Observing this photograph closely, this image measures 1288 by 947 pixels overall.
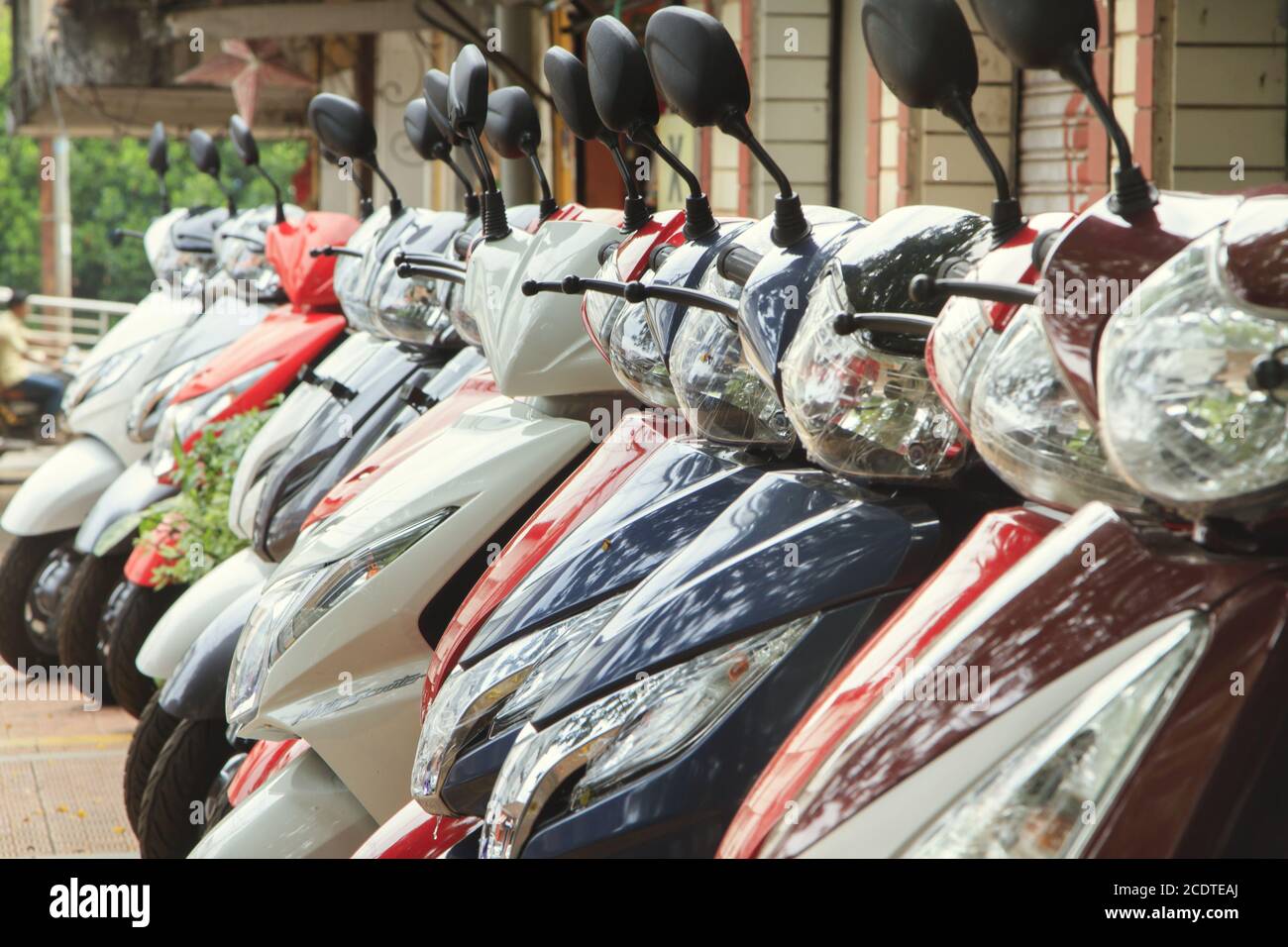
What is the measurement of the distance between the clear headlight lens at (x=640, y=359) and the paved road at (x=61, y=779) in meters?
2.57

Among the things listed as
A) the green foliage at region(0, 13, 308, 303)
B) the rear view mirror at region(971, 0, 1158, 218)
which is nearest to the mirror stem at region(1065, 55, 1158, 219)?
the rear view mirror at region(971, 0, 1158, 218)

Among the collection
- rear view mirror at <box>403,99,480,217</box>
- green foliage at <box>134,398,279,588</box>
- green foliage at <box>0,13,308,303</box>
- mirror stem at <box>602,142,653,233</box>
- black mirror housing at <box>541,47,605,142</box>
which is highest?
black mirror housing at <box>541,47,605,142</box>

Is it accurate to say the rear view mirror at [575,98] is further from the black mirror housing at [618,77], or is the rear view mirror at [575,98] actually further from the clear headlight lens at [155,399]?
the clear headlight lens at [155,399]

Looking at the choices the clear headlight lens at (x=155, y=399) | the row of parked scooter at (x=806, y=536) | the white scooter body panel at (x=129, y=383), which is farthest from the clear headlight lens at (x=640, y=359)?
the white scooter body panel at (x=129, y=383)

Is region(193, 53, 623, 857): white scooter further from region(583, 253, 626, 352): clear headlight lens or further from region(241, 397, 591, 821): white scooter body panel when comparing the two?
region(583, 253, 626, 352): clear headlight lens

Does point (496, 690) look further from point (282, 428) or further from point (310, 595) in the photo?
point (282, 428)

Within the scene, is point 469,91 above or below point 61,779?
above

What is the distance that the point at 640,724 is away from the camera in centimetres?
175

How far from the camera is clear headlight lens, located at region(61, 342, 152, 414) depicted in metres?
6.14

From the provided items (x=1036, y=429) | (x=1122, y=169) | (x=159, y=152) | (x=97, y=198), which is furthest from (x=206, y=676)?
(x=97, y=198)

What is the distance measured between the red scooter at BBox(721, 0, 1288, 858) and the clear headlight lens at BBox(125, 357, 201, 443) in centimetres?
436

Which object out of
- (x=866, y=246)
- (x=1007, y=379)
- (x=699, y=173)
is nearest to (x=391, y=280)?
(x=866, y=246)

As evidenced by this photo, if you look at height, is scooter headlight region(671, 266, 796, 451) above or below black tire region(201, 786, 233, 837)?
above

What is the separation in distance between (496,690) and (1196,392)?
41.9 inches
